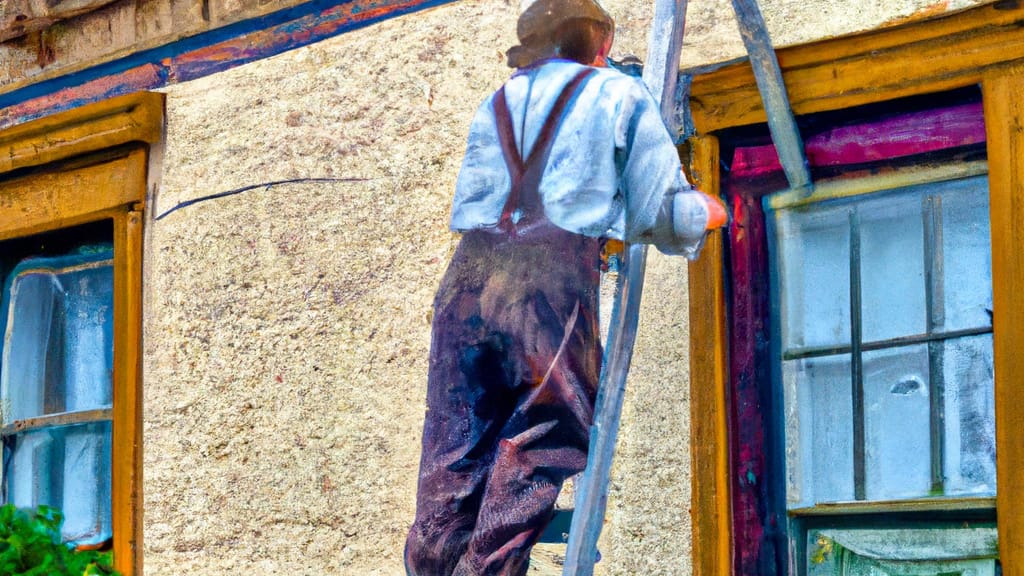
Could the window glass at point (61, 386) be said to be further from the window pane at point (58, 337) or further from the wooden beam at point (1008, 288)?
the wooden beam at point (1008, 288)

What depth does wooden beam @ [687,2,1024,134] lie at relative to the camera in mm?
3779

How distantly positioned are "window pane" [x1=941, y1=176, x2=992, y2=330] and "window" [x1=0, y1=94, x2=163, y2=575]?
2398mm

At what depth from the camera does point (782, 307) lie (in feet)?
13.3

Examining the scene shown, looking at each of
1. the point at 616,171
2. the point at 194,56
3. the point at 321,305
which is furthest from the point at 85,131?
the point at 616,171

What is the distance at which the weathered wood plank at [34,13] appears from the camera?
5488 millimetres

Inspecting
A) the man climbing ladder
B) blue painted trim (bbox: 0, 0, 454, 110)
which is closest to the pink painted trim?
the man climbing ladder

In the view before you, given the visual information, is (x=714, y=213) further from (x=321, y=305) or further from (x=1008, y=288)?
(x=321, y=305)

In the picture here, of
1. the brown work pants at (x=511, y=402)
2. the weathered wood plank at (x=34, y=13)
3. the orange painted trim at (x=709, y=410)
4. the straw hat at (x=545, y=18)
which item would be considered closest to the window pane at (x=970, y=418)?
the orange painted trim at (x=709, y=410)

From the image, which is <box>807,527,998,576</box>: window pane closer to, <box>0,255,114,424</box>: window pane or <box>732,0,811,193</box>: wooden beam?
<box>732,0,811,193</box>: wooden beam

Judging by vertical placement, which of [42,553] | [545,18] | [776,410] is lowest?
→ [42,553]

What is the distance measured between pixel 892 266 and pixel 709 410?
512 millimetres

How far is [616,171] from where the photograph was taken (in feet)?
12.3

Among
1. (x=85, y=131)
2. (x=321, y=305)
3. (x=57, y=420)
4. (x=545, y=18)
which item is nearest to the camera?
(x=545, y=18)

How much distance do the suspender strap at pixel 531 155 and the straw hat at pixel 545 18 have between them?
19 centimetres
